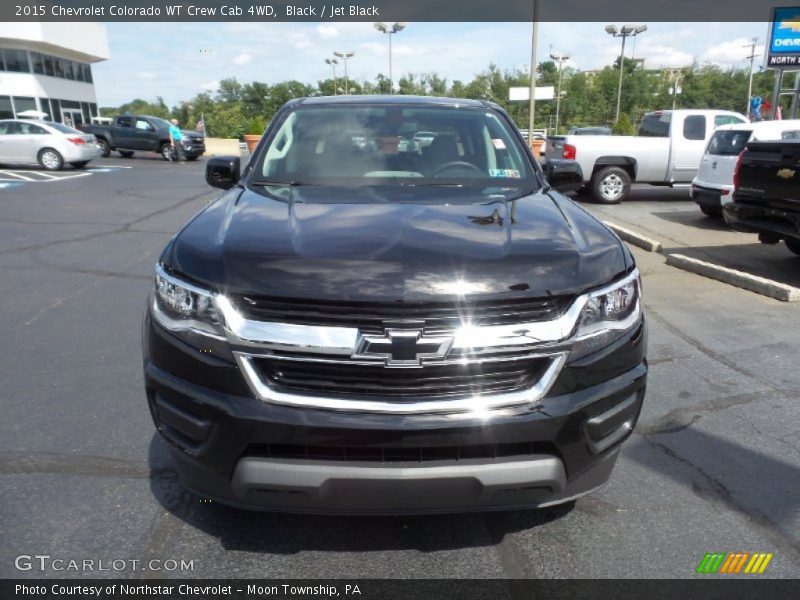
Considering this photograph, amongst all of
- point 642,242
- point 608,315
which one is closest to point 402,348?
point 608,315

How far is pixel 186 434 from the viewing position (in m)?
2.14

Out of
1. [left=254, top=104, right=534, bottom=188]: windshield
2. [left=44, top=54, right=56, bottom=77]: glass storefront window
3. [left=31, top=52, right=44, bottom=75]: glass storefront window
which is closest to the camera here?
[left=254, top=104, right=534, bottom=188]: windshield

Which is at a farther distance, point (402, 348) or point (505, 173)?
point (505, 173)

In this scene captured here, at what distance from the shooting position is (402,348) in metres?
1.96

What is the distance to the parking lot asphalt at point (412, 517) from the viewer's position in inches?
96.0

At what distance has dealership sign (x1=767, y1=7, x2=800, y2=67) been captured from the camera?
18.7m

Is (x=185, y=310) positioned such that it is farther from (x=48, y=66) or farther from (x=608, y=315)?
(x=48, y=66)

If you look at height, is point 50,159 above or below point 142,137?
below

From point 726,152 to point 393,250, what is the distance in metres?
10.3

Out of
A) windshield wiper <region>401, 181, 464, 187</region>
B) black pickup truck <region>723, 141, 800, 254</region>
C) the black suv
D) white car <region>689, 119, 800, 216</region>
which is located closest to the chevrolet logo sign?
the black suv

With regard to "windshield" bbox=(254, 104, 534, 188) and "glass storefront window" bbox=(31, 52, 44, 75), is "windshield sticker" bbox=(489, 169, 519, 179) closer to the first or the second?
"windshield" bbox=(254, 104, 534, 188)

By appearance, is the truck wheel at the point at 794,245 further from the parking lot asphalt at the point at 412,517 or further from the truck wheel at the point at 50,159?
the truck wheel at the point at 50,159

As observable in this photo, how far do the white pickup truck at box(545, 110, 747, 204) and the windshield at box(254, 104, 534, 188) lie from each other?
10.3 metres
